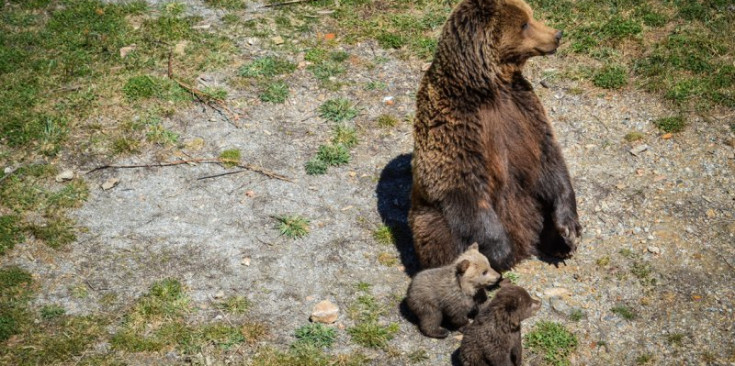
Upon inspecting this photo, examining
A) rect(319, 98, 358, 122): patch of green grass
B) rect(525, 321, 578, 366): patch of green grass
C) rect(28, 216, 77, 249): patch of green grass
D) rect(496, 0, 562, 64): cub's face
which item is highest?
rect(496, 0, 562, 64): cub's face

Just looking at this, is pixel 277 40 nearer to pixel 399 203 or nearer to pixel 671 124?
pixel 399 203

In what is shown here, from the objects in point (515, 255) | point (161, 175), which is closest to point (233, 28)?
point (161, 175)


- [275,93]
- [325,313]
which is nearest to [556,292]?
[325,313]

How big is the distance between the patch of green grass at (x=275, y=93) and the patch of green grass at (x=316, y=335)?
3653 millimetres

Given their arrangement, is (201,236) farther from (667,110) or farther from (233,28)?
(667,110)

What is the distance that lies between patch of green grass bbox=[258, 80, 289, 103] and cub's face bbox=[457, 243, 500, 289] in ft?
12.8

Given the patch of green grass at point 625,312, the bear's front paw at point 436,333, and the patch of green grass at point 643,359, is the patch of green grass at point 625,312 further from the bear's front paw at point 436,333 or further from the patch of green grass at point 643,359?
the bear's front paw at point 436,333

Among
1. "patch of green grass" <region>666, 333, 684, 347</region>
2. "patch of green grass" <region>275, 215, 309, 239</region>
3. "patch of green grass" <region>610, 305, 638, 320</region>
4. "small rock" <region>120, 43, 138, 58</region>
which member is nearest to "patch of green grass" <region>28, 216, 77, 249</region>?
"patch of green grass" <region>275, 215, 309, 239</region>

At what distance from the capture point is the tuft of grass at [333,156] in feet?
29.1

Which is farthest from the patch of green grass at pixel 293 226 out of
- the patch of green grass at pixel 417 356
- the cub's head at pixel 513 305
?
the cub's head at pixel 513 305

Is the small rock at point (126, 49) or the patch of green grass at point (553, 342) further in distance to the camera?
the small rock at point (126, 49)

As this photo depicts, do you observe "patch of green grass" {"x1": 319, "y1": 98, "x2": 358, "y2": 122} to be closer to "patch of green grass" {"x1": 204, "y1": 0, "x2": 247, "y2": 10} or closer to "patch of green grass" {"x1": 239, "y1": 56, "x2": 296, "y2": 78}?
"patch of green grass" {"x1": 239, "y1": 56, "x2": 296, "y2": 78}

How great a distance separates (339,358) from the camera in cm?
664

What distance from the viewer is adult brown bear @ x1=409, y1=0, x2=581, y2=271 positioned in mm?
6766
